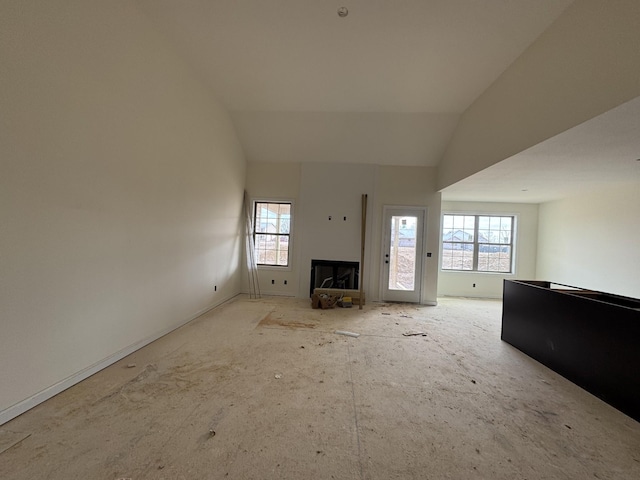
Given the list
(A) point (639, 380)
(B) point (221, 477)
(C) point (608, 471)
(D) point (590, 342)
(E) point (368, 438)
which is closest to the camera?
(B) point (221, 477)

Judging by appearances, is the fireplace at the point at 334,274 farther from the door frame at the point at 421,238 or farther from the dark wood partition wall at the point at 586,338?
the dark wood partition wall at the point at 586,338

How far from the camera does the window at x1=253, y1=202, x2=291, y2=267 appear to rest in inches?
230

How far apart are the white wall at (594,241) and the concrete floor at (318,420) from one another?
3189mm

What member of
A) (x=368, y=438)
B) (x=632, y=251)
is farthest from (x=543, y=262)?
(x=368, y=438)

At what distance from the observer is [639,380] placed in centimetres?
209

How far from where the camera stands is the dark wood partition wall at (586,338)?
219cm

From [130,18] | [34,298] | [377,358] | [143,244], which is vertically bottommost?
[377,358]

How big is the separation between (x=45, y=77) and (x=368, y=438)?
11.1 feet

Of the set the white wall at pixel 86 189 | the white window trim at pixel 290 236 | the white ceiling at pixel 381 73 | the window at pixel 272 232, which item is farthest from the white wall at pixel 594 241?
the white wall at pixel 86 189

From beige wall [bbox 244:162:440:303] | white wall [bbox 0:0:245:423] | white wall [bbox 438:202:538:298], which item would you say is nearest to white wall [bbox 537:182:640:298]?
white wall [bbox 438:202:538:298]

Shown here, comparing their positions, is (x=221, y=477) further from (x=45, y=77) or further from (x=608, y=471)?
(x=45, y=77)

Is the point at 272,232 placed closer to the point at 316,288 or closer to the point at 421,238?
the point at 316,288

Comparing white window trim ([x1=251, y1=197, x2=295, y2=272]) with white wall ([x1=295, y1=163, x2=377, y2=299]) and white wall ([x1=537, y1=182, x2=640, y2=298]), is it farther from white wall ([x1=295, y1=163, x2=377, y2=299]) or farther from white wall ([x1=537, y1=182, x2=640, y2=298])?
white wall ([x1=537, y1=182, x2=640, y2=298])

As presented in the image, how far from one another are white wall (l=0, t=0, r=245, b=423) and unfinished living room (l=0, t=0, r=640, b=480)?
18 millimetres
